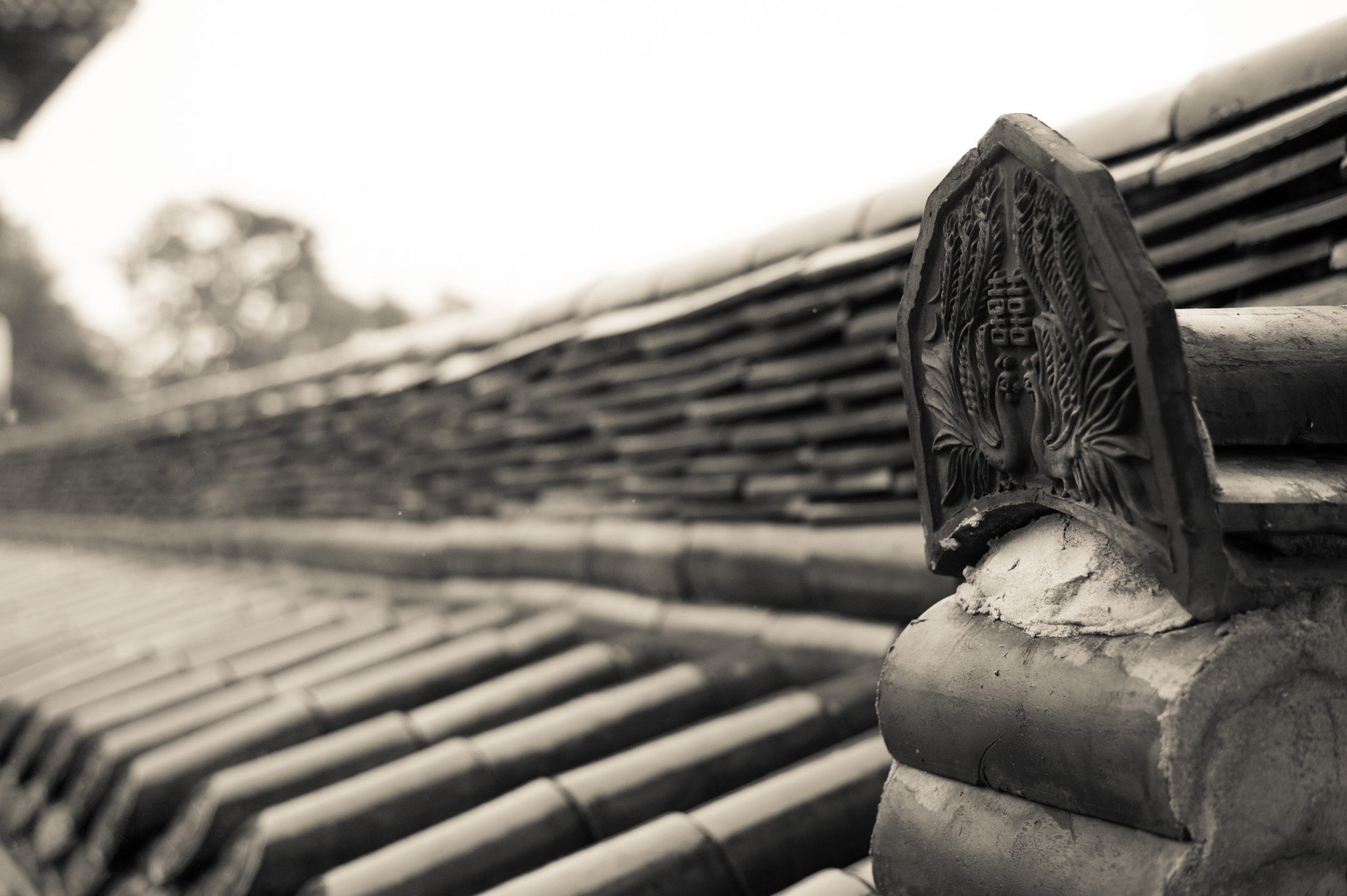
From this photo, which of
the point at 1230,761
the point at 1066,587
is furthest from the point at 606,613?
the point at 1230,761

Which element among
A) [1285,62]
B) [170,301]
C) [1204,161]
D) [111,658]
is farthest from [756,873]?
[170,301]

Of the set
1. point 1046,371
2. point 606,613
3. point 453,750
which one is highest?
point 1046,371

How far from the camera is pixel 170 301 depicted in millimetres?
32750

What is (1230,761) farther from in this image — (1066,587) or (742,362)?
(742,362)

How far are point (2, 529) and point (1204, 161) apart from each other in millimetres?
10726

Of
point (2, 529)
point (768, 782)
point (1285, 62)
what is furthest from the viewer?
point (2, 529)

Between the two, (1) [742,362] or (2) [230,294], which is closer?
(1) [742,362]

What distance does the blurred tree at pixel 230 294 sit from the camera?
1286 inches

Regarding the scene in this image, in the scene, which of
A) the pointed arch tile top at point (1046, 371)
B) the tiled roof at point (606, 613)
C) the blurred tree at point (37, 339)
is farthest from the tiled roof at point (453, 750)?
the blurred tree at point (37, 339)

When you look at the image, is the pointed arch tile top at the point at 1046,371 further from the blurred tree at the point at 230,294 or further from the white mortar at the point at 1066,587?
the blurred tree at the point at 230,294

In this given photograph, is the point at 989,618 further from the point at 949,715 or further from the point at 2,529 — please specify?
the point at 2,529

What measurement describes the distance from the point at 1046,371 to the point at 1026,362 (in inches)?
1.7

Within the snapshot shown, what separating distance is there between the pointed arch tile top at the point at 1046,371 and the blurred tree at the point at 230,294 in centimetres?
3425

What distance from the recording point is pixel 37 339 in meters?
27.1
